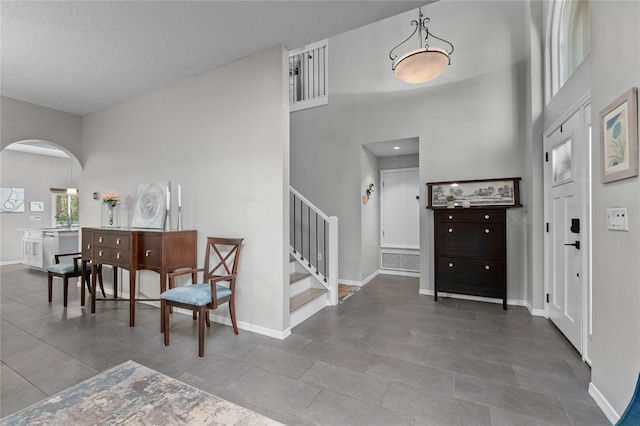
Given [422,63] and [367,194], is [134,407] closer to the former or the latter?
[422,63]

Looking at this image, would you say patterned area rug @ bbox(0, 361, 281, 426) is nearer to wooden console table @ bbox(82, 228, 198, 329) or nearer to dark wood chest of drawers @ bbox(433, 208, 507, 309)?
wooden console table @ bbox(82, 228, 198, 329)

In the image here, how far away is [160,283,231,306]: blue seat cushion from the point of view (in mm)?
2506

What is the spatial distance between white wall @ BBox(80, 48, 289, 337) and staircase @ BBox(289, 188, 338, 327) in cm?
59

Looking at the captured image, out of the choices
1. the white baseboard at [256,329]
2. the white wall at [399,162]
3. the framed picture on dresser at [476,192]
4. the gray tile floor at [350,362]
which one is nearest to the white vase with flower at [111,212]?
the gray tile floor at [350,362]

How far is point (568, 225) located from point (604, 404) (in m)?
1.65

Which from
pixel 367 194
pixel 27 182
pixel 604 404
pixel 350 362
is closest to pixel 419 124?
pixel 367 194

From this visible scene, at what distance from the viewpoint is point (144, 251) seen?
3162mm

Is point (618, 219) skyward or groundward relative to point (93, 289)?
skyward

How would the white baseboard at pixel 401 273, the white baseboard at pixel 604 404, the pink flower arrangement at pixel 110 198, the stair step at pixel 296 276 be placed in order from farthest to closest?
the white baseboard at pixel 401 273
the pink flower arrangement at pixel 110 198
the stair step at pixel 296 276
the white baseboard at pixel 604 404

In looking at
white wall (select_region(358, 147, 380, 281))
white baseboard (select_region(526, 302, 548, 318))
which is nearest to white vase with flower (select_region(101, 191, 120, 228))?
white wall (select_region(358, 147, 380, 281))

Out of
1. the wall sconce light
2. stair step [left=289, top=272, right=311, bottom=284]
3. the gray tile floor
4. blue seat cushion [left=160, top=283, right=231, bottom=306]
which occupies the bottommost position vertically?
the gray tile floor

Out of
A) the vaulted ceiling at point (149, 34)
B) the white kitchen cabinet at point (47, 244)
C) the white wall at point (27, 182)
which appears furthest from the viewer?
the white wall at point (27, 182)

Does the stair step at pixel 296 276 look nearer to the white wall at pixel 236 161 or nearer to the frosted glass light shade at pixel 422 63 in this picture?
the white wall at pixel 236 161

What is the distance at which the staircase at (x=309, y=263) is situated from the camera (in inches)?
137
